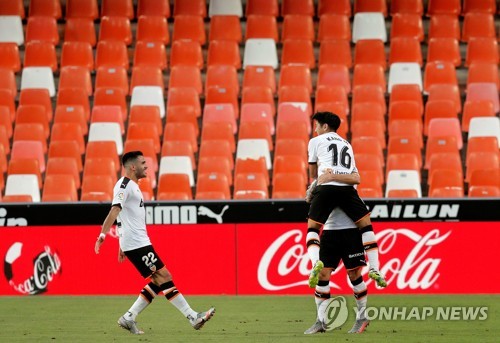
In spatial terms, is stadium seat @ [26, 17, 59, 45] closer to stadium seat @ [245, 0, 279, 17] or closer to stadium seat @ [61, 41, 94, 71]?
stadium seat @ [61, 41, 94, 71]

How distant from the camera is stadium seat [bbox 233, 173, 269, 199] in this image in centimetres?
1556

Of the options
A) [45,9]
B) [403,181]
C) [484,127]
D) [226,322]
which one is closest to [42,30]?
[45,9]

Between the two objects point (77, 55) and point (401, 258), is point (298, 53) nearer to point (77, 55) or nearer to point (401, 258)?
point (77, 55)

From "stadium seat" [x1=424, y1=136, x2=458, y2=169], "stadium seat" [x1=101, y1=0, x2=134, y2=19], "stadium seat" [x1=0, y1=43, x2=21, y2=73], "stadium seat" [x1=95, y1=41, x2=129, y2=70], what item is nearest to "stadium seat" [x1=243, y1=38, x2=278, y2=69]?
"stadium seat" [x1=95, y1=41, x2=129, y2=70]

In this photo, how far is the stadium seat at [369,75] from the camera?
1780 cm

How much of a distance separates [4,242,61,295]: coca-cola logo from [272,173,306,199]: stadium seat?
11.1ft

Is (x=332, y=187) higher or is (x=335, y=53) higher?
(x=335, y=53)

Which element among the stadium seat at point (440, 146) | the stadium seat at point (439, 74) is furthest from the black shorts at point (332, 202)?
the stadium seat at point (439, 74)

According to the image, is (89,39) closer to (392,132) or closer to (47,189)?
(47,189)

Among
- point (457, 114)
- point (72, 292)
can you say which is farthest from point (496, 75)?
point (72, 292)

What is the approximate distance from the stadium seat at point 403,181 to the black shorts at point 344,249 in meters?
6.13

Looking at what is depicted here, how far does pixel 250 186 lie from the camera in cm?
1572

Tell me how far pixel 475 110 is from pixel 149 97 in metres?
5.24

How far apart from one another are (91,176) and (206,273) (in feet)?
9.90
